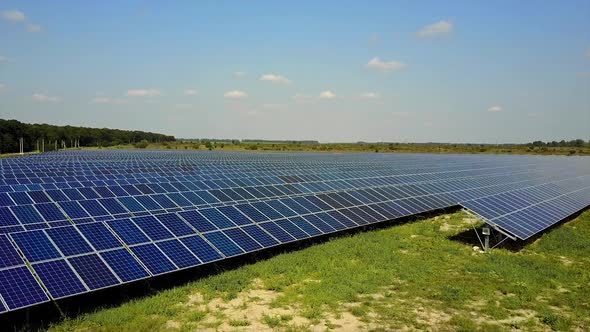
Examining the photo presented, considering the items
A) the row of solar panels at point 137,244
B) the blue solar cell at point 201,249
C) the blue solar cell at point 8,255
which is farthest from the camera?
the blue solar cell at point 201,249

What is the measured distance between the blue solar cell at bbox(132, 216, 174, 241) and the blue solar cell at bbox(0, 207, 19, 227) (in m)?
4.27

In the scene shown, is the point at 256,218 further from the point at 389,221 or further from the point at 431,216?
the point at 431,216

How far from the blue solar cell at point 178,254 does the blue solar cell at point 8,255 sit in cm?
424

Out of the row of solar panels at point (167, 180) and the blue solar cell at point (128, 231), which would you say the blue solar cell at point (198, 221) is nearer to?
the blue solar cell at point (128, 231)

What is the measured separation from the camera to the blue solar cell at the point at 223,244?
16.0 metres

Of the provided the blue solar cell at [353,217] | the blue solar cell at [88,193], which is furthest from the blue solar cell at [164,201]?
the blue solar cell at [353,217]

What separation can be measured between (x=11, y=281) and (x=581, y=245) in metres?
24.2

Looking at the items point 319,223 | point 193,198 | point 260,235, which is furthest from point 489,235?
point 193,198

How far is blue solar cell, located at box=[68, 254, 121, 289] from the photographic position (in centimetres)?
1186

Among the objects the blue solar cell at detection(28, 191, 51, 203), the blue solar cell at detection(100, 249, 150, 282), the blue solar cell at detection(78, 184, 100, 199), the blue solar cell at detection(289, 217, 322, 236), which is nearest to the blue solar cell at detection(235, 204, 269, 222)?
the blue solar cell at detection(289, 217, 322, 236)

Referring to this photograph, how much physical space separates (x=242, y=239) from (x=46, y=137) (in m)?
132

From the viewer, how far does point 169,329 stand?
11.0 m

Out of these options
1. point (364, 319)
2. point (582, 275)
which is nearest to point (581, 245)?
point (582, 275)

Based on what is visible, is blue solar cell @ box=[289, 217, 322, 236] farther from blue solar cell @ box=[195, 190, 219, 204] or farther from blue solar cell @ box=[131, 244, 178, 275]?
blue solar cell @ box=[131, 244, 178, 275]
